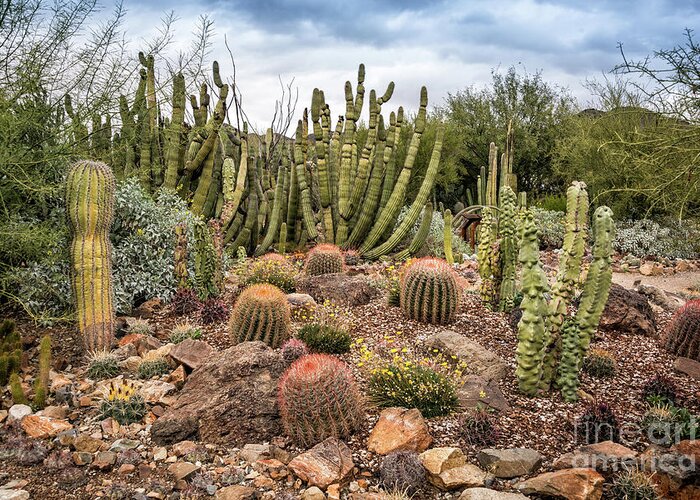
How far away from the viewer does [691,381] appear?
6023 mm

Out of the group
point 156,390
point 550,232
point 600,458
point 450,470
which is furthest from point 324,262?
point 550,232

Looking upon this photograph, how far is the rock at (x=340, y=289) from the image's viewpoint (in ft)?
25.8

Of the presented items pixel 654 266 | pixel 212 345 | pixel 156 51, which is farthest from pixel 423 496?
pixel 654 266

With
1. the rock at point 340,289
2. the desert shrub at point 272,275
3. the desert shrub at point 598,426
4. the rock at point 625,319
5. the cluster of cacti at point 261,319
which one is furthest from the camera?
the desert shrub at point 272,275

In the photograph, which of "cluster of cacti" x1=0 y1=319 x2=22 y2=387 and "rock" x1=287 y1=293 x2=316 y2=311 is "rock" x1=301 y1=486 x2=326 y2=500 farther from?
"rock" x1=287 y1=293 x2=316 y2=311

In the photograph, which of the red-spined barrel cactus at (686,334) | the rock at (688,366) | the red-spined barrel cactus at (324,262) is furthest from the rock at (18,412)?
the red-spined barrel cactus at (686,334)

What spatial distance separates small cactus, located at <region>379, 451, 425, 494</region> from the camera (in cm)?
402

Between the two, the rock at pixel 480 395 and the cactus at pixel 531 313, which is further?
the cactus at pixel 531 313

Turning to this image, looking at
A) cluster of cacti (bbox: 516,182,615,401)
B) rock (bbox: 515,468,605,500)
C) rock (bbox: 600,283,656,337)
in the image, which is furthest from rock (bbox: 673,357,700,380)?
rock (bbox: 515,468,605,500)

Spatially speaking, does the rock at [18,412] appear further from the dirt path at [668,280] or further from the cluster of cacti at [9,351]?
the dirt path at [668,280]

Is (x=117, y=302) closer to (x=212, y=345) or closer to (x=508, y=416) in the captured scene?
(x=212, y=345)

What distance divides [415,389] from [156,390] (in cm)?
226

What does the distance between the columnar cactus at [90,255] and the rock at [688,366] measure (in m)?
5.82

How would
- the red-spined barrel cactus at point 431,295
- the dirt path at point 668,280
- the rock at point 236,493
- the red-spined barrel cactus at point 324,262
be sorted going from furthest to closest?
the dirt path at point 668,280 → the red-spined barrel cactus at point 324,262 → the red-spined barrel cactus at point 431,295 → the rock at point 236,493
